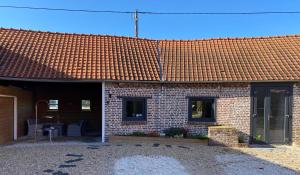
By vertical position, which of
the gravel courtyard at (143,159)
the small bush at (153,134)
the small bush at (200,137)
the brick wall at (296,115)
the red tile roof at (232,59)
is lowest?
the gravel courtyard at (143,159)

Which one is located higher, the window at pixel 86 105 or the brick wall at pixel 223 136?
the window at pixel 86 105

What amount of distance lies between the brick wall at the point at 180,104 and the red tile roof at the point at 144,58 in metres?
0.42

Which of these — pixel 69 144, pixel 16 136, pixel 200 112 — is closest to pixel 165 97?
pixel 200 112

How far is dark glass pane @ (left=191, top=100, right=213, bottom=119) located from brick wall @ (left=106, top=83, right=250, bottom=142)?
0.31 meters

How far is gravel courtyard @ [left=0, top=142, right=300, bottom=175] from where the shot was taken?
8695mm

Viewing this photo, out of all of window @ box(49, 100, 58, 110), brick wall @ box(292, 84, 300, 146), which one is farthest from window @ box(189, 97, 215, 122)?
window @ box(49, 100, 58, 110)

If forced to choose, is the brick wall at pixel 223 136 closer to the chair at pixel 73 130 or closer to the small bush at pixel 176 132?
the small bush at pixel 176 132

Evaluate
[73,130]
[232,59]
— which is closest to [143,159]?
[73,130]

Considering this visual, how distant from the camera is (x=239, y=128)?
13828 mm

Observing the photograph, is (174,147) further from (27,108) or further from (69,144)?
(27,108)

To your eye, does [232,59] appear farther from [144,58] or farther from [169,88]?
[144,58]

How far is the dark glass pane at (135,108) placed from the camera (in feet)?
45.9

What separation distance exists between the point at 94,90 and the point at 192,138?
7.01 m

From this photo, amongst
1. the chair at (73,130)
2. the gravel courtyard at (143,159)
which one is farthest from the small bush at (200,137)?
the chair at (73,130)
